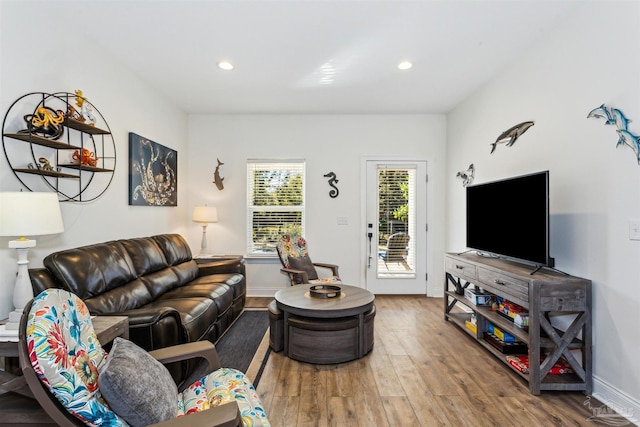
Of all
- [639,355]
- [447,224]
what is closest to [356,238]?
[447,224]

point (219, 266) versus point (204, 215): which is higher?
point (204, 215)

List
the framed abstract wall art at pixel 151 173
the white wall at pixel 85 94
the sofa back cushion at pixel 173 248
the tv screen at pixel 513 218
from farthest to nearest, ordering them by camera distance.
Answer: the sofa back cushion at pixel 173 248, the framed abstract wall art at pixel 151 173, the tv screen at pixel 513 218, the white wall at pixel 85 94

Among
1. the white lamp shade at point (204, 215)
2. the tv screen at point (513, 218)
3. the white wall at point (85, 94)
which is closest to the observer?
the white wall at point (85, 94)

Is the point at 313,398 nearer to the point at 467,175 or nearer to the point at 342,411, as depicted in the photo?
the point at 342,411

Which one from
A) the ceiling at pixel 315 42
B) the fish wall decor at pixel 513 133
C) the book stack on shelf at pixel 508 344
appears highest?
the ceiling at pixel 315 42

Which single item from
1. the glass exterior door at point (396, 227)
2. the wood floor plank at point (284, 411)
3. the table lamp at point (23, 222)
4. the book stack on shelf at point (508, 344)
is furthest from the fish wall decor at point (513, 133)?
the table lamp at point (23, 222)

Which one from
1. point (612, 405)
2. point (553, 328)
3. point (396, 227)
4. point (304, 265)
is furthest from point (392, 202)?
point (612, 405)

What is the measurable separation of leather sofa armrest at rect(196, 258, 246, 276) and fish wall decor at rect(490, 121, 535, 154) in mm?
3383

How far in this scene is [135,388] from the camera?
1128mm

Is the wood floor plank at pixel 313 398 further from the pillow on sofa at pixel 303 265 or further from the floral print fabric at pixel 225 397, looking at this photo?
the pillow on sofa at pixel 303 265

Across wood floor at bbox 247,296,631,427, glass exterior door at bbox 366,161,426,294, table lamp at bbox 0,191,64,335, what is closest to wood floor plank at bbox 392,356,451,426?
wood floor at bbox 247,296,631,427

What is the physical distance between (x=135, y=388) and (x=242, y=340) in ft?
6.90

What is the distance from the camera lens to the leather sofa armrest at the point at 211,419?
1.04 metres

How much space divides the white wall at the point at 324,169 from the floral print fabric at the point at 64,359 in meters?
3.54
